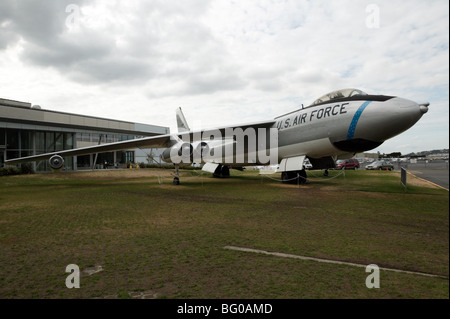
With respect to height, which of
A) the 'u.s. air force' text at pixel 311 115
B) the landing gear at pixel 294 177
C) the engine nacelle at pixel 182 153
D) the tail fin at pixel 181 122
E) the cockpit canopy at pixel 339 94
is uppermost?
the tail fin at pixel 181 122

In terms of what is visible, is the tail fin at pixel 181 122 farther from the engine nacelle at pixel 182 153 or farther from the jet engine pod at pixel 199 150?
the engine nacelle at pixel 182 153

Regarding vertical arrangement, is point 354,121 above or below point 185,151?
above

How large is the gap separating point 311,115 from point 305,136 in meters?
1.01

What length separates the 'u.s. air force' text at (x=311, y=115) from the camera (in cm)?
1050

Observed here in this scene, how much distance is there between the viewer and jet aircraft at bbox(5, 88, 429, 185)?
882cm

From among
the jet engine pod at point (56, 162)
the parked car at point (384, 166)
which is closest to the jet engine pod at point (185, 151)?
the jet engine pod at point (56, 162)

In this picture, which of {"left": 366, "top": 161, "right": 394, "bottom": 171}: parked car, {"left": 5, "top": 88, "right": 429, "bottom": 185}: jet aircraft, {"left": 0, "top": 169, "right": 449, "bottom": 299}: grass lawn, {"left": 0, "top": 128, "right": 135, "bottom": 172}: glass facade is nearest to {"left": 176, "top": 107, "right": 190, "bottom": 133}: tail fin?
{"left": 5, "top": 88, "right": 429, "bottom": 185}: jet aircraft

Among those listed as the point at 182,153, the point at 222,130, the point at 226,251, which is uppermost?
the point at 222,130

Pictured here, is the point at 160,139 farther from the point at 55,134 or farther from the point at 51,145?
the point at 55,134

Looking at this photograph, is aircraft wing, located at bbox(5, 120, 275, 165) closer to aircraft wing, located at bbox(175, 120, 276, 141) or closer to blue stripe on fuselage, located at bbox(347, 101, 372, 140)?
aircraft wing, located at bbox(175, 120, 276, 141)

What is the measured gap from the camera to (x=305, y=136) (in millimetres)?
12031

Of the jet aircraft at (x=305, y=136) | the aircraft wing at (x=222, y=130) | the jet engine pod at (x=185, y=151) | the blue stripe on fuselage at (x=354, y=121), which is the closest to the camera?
the jet aircraft at (x=305, y=136)

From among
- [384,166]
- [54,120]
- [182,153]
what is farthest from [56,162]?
[384,166]
